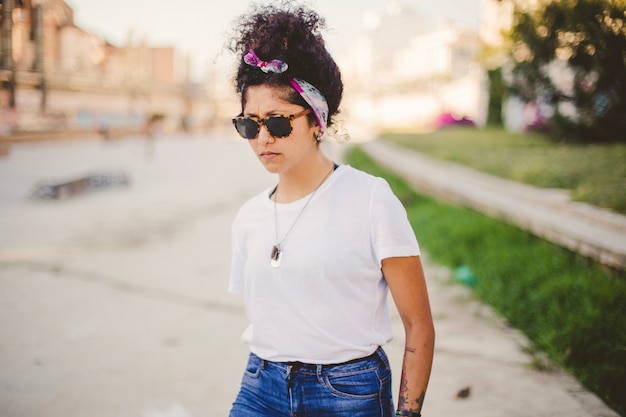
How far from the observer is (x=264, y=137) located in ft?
5.76

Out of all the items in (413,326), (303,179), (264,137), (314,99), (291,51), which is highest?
(291,51)

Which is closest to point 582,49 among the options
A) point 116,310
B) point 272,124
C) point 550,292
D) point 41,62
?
point 550,292

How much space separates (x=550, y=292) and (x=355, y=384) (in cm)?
277

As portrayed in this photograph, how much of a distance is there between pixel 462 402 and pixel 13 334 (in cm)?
307

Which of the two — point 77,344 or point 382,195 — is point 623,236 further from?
point 77,344

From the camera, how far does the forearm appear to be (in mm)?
1595

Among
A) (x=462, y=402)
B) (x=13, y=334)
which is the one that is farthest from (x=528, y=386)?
(x=13, y=334)

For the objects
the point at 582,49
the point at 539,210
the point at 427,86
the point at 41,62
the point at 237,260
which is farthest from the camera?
the point at 427,86

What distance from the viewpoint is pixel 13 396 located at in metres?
2.99

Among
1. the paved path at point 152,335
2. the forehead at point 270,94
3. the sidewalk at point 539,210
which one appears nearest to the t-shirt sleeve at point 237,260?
the forehead at point 270,94

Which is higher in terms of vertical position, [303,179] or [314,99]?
[314,99]

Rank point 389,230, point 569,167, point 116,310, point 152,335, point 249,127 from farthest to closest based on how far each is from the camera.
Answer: point 569,167, point 116,310, point 152,335, point 249,127, point 389,230

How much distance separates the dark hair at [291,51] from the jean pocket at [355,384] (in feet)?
2.74

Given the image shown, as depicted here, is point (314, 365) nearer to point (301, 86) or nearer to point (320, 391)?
point (320, 391)
